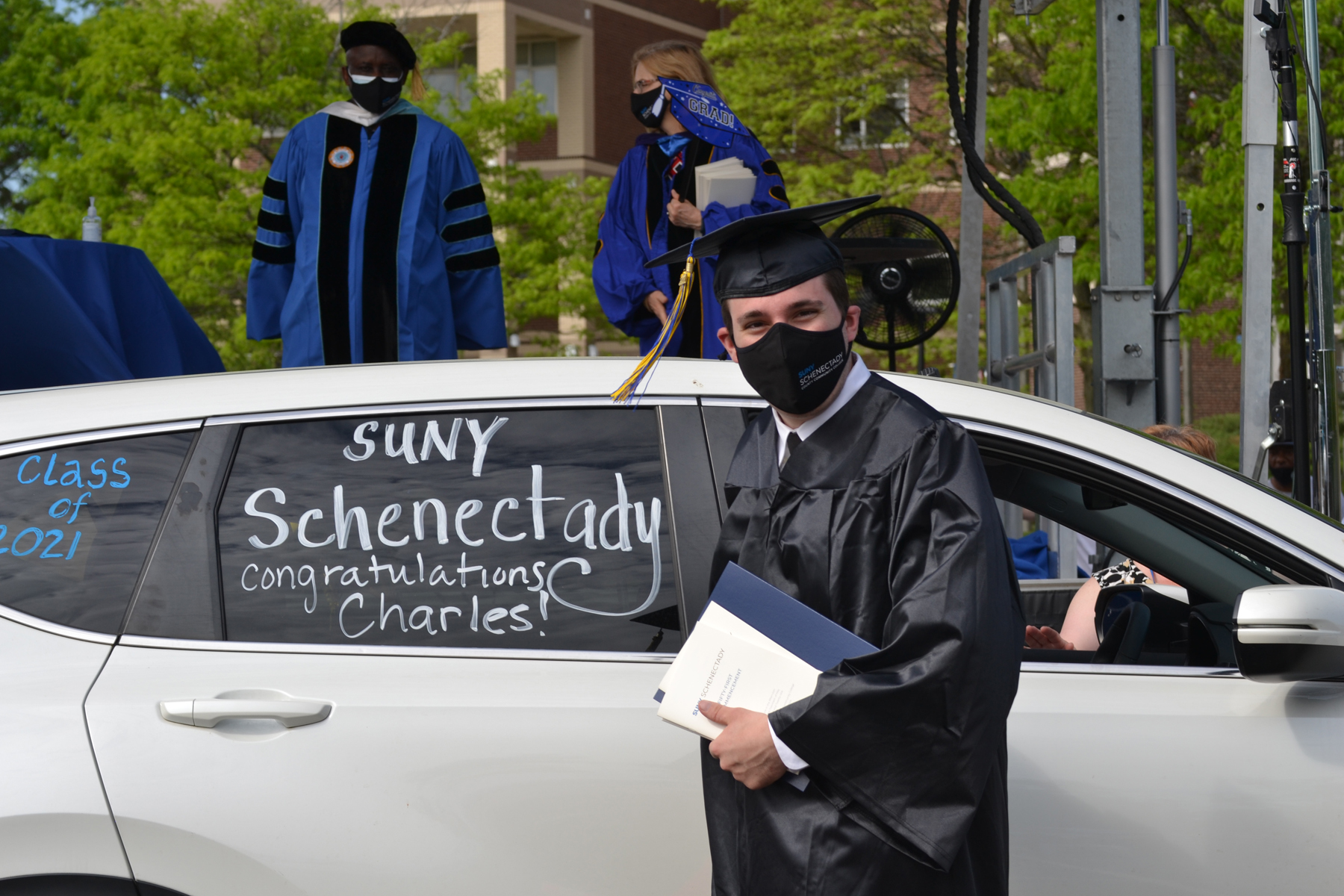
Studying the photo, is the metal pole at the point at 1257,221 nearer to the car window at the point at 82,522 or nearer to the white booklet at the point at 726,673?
the white booklet at the point at 726,673

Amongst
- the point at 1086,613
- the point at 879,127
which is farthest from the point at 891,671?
the point at 879,127

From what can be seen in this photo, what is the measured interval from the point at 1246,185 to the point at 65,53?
23.2 metres

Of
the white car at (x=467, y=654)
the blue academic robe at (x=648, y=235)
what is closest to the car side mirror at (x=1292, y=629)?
the white car at (x=467, y=654)

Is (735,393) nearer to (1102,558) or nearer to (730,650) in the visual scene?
(730,650)

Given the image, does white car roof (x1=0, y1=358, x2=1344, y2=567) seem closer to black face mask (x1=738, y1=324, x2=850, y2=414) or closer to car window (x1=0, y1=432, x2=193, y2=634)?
car window (x1=0, y1=432, x2=193, y2=634)

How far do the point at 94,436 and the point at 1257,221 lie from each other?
526 cm

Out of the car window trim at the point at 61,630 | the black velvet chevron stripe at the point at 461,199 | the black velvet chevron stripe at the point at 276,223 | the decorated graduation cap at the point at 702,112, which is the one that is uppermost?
the decorated graduation cap at the point at 702,112

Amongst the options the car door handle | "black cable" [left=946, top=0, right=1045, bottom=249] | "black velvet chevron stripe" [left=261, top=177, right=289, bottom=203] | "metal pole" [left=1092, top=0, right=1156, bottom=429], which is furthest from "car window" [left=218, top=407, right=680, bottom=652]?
"black cable" [left=946, top=0, right=1045, bottom=249]

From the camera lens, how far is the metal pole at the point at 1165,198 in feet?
20.7

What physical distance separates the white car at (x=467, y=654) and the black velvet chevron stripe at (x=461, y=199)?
260 cm

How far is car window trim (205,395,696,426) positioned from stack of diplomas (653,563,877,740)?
0.66 meters

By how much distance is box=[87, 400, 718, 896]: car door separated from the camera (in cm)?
233

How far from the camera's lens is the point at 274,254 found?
523 centimetres

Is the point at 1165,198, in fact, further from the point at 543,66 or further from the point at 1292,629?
the point at 543,66
